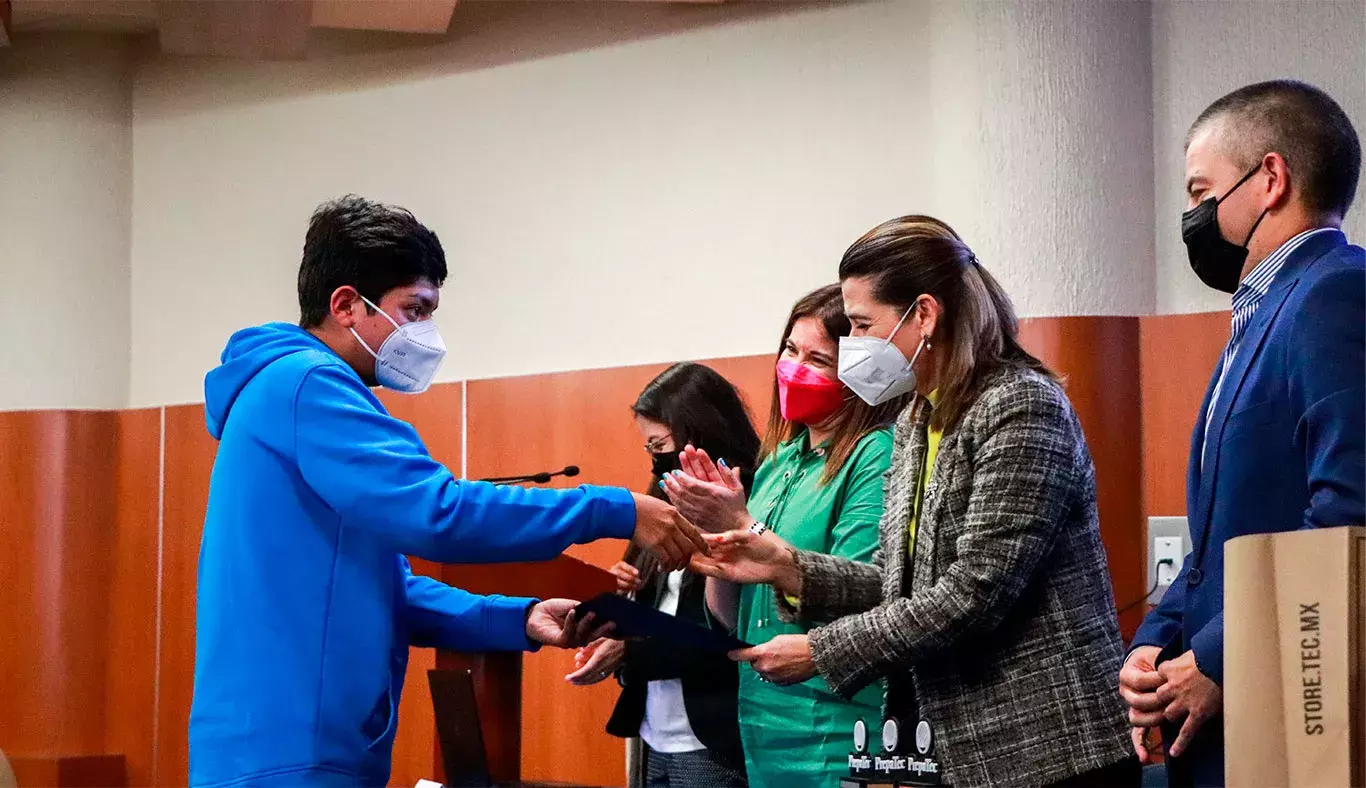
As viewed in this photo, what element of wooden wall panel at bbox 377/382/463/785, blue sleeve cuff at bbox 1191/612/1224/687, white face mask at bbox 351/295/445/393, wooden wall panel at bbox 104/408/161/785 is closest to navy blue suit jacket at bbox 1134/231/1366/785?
blue sleeve cuff at bbox 1191/612/1224/687

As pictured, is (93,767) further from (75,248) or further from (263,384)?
(263,384)

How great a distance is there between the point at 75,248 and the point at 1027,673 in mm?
4619

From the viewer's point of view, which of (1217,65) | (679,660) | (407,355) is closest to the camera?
(407,355)

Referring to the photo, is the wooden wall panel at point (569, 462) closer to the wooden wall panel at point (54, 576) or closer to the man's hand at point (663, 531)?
the wooden wall panel at point (54, 576)

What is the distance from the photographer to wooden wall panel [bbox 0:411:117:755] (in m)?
5.46

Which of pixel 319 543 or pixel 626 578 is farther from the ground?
pixel 319 543

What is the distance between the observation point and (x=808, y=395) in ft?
9.26

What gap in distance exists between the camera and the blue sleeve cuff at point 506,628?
264 centimetres

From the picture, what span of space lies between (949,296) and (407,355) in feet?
3.11

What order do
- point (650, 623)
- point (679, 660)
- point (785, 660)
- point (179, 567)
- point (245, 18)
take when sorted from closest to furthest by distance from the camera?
point (650, 623), point (785, 660), point (679, 660), point (245, 18), point (179, 567)

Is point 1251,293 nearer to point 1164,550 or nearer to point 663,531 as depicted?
point 663,531

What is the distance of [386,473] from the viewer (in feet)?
7.36

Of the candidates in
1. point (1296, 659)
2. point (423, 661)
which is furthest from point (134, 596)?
point (1296, 659)

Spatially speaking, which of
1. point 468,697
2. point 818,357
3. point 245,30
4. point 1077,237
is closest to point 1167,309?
point 1077,237
